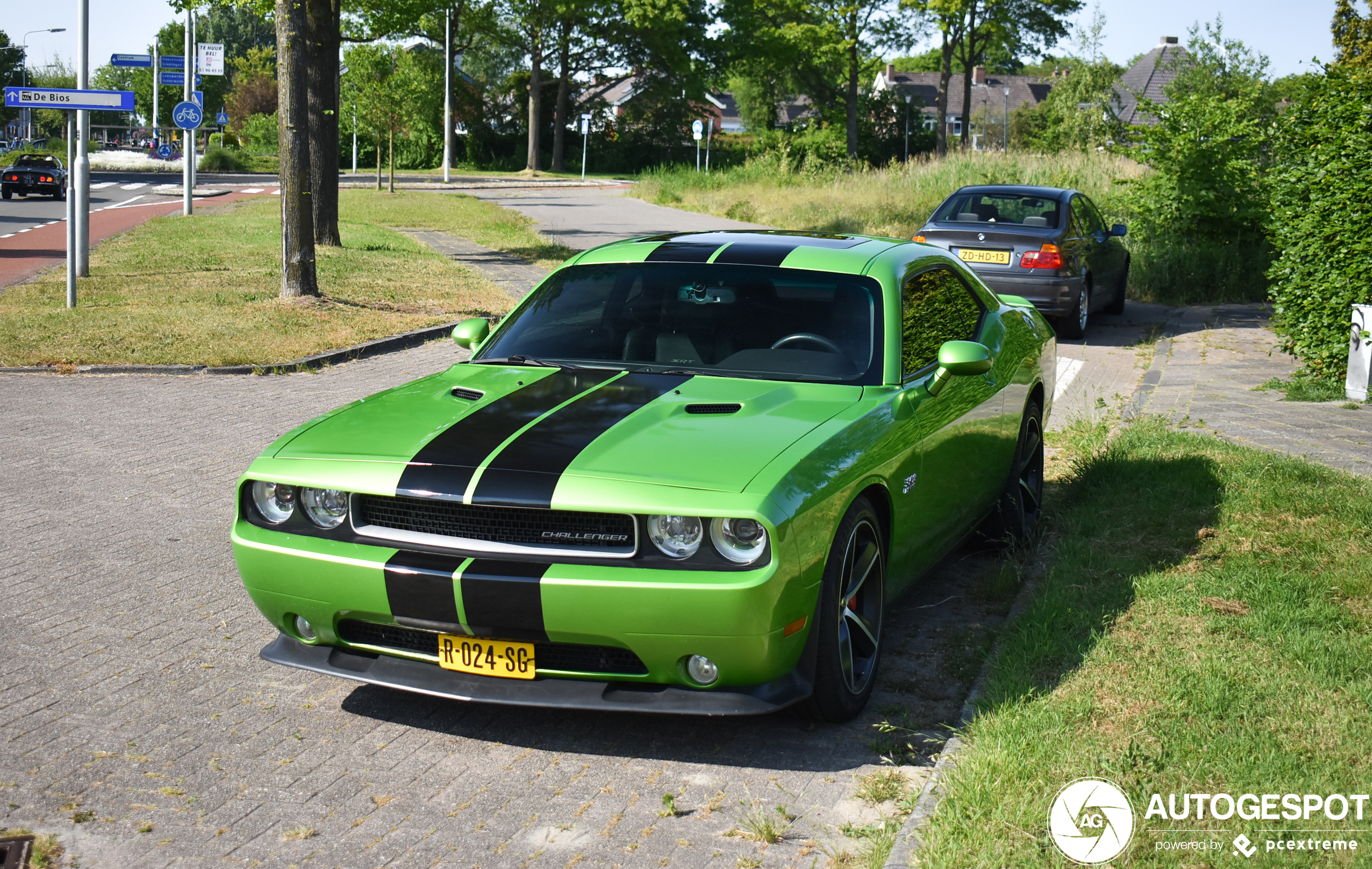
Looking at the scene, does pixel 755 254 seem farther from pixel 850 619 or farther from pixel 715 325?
pixel 850 619

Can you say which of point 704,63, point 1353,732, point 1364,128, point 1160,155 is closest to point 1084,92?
point 704,63

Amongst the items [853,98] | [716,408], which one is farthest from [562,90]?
[716,408]

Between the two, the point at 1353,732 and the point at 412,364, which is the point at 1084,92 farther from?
the point at 1353,732

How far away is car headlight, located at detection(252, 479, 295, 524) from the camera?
4152 millimetres

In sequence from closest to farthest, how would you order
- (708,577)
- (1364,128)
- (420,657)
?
(708,577)
(420,657)
(1364,128)

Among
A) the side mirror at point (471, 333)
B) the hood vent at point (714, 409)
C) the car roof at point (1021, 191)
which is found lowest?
the hood vent at point (714, 409)

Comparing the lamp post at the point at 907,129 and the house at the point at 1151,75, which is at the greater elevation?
the house at the point at 1151,75

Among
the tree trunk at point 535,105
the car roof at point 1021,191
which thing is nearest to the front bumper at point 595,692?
the car roof at point 1021,191

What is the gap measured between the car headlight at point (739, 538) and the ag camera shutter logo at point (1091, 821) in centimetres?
106

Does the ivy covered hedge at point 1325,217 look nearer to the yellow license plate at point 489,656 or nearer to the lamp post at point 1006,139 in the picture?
the yellow license plate at point 489,656

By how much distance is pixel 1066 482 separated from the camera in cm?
738

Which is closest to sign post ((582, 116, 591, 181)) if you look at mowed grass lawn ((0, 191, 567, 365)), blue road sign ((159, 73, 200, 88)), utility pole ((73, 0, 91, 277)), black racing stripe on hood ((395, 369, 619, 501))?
blue road sign ((159, 73, 200, 88))

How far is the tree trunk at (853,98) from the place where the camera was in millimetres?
60250

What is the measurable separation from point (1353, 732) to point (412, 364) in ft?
30.4
